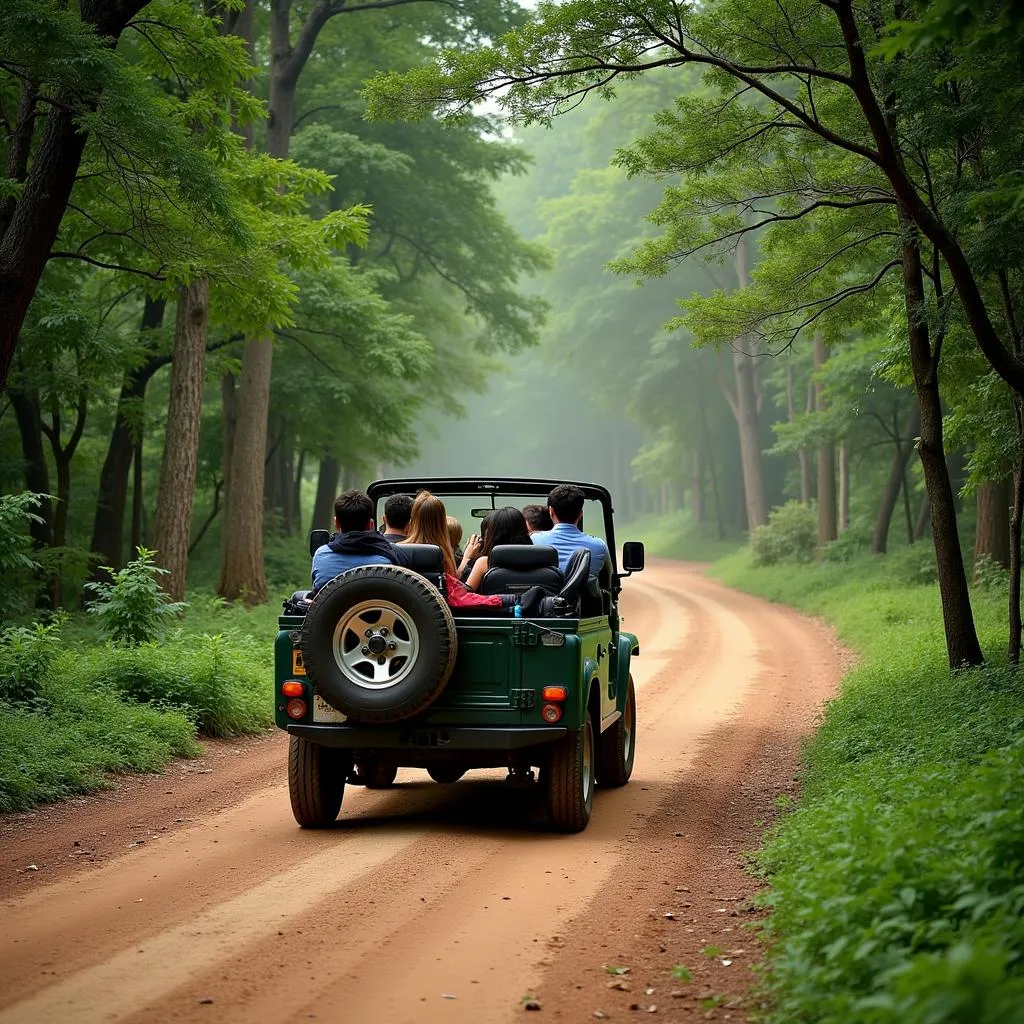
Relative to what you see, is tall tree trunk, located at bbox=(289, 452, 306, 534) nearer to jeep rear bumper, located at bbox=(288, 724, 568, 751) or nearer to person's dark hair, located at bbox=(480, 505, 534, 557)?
person's dark hair, located at bbox=(480, 505, 534, 557)

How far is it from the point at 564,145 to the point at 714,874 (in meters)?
62.4

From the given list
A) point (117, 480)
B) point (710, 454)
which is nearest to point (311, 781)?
point (117, 480)

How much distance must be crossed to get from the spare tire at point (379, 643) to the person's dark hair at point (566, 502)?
186 cm

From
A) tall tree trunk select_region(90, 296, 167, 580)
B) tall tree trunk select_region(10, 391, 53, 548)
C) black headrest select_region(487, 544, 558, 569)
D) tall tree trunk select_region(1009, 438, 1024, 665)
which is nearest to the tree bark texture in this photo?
tall tree trunk select_region(1009, 438, 1024, 665)

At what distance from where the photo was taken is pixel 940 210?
1170cm

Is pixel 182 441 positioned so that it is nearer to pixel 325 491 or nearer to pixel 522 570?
pixel 522 570

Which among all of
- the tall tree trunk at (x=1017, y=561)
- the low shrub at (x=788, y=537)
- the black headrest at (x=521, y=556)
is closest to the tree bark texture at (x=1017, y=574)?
the tall tree trunk at (x=1017, y=561)

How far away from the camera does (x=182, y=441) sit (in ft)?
58.3

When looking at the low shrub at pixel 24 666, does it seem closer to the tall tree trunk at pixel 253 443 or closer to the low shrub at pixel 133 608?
the low shrub at pixel 133 608

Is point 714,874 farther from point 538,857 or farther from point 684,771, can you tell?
point 684,771

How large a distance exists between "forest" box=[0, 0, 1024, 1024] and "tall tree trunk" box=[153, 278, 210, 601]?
50 mm

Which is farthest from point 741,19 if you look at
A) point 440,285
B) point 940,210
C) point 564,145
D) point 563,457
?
point 563,457

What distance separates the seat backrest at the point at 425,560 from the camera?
8.27m

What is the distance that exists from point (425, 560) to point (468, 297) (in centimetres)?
2313
